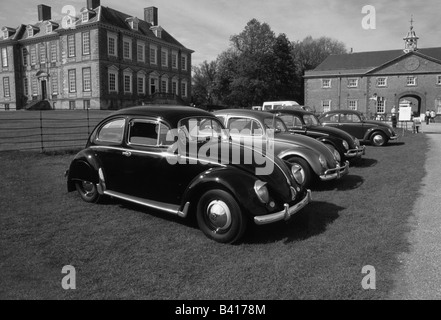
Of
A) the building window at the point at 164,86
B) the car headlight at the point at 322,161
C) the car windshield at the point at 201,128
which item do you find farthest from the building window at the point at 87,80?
the car headlight at the point at 322,161

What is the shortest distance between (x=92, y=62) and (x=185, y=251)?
148 ft

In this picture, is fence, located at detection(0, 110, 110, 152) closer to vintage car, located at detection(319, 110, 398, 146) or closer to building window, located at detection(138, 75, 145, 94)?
vintage car, located at detection(319, 110, 398, 146)

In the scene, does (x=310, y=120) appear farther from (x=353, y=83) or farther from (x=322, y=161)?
(x=353, y=83)

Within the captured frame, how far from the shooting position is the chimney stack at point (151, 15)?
55156mm

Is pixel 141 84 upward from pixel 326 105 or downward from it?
upward

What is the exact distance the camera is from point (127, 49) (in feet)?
156

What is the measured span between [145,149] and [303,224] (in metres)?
2.74

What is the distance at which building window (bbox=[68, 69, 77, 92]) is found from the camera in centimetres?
4650

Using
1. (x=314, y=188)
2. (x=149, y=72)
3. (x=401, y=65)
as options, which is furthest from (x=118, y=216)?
(x=401, y=65)

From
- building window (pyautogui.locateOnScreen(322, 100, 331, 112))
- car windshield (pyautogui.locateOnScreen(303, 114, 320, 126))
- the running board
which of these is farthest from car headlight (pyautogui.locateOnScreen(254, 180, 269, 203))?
building window (pyautogui.locateOnScreen(322, 100, 331, 112))

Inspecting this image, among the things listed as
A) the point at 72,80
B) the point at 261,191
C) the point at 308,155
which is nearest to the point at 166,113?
the point at 261,191

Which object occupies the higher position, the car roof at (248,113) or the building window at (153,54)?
the building window at (153,54)

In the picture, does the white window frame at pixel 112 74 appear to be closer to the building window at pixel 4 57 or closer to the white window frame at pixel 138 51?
the white window frame at pixel 138 51

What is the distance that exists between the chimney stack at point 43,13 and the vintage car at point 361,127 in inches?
2144
